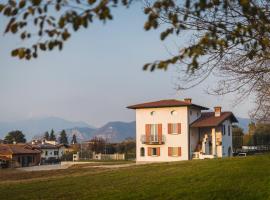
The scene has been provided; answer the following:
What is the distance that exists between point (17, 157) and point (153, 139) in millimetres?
27954

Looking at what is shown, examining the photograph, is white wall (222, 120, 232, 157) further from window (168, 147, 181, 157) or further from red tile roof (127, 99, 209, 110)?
window (168, 147, 181, 157)

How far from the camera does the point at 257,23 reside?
5.00 metres

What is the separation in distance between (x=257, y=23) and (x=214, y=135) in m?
41.9

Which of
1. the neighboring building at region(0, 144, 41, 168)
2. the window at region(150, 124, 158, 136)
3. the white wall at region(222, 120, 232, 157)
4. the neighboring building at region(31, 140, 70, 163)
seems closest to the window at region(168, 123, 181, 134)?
the window at region(150, 124, 158, 136)

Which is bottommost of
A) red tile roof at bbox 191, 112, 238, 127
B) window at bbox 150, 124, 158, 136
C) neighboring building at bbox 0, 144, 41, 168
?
neighboring building at bbox 0, 144, 41, 168

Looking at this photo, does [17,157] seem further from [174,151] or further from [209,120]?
[209,120]

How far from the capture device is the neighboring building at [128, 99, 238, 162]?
45.0m

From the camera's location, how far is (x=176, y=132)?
4534 cm

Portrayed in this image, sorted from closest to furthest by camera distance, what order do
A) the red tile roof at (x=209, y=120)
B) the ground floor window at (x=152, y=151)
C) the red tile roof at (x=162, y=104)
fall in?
the red tile roof at (x=209, y=120)
the red tile roof at (x=162, y=104)
the ground floor window at (x=152, y=151)

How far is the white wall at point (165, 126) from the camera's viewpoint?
44875 millimetres

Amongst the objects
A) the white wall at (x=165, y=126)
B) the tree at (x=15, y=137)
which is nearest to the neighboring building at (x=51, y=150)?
the tree at (x=15, y=137)

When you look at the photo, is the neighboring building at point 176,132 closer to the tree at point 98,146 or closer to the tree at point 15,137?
the tree at point 98,146

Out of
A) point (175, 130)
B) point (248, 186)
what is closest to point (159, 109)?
point (175, 130)

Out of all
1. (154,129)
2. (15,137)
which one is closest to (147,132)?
(154,129)
